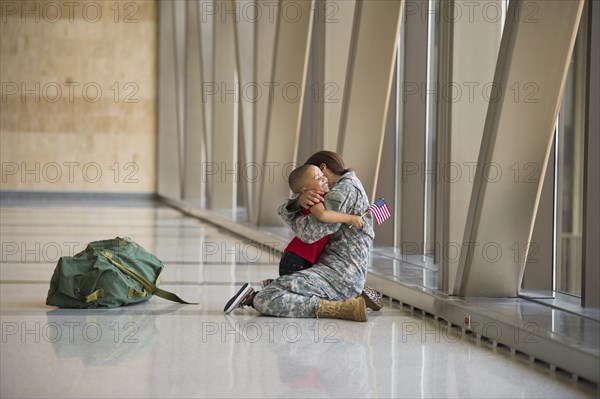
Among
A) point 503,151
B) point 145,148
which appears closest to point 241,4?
point 503,151

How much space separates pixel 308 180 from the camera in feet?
22.6

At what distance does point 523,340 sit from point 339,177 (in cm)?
213

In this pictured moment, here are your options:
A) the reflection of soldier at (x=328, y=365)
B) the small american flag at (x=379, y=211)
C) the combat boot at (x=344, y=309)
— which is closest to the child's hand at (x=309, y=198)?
the small american flag at (x=379, y=211)

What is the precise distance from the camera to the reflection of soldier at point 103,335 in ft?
17.6

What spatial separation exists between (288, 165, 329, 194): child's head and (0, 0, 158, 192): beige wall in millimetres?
22030

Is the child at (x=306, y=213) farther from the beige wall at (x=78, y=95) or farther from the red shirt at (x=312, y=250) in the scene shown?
the beige wall at (x=78, y=95)

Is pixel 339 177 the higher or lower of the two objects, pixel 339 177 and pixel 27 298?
the higher

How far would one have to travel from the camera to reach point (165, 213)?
69.8ft

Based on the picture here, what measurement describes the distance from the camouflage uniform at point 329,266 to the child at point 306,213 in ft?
0.25

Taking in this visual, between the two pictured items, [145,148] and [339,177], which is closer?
[339,177]

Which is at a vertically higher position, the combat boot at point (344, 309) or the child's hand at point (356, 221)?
the child's hand at point (356, 221)

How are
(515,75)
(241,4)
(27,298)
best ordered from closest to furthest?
(515,75) < (27,298) < (241,4)

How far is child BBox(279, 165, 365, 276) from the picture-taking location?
6.72 meters

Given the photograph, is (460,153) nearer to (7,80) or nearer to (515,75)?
(515,75)
